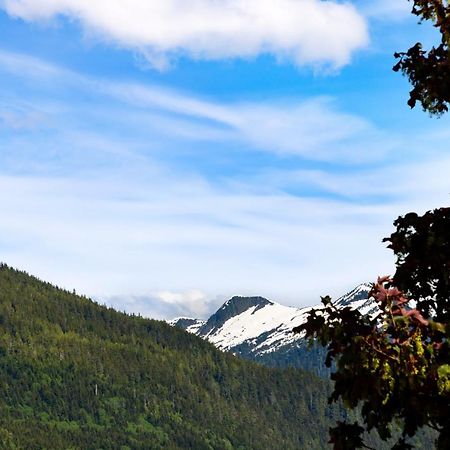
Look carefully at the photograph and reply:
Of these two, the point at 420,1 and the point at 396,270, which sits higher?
the point at 420,1

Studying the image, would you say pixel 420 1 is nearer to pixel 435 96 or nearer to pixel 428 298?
pixel 435 96

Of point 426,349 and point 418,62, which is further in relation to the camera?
point 418,62

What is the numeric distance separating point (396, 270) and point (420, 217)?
1.18 meters

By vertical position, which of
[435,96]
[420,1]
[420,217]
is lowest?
[420,217]

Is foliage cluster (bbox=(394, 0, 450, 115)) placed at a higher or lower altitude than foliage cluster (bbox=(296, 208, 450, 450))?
higher

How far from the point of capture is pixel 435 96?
1861 centimetres

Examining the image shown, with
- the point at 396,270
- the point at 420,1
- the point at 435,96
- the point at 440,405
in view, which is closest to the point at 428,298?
the point at 396,270

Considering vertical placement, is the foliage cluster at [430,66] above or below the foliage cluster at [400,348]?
above

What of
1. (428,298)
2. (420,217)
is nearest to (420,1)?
(420,217)

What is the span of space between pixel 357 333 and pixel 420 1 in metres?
7.40

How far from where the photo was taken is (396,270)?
1766cm

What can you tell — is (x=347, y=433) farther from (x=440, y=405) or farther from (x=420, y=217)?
(x=420, y=217)

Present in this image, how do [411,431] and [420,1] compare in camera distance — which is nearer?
[411,431]

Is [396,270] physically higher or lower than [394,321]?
higher
